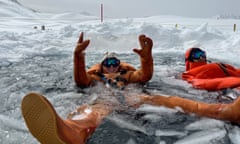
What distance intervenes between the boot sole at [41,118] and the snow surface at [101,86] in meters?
0.64

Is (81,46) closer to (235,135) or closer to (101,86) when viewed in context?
(101,86)

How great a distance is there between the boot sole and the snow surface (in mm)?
641

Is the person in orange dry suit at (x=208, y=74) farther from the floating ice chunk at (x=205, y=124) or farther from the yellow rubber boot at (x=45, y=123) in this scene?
the yellow rubber boot at (x=45, y=123)

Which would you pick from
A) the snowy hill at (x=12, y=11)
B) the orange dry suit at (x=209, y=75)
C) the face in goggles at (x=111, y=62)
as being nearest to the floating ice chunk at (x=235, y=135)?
the orange dry suit at (x=209, y=75)

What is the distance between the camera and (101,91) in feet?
16.3

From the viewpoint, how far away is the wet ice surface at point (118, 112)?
11.3 ft

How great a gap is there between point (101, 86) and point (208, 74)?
1.84 meters

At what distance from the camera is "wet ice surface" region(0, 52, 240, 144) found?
3.44m

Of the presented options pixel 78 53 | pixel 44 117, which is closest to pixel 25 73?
pixel 78 53

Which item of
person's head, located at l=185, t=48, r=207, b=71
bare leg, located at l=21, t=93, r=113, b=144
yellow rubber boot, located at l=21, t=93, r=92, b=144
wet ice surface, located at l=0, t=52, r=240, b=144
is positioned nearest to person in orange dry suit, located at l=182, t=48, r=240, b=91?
person's head, located at l=185, t=48, r=207, b=71

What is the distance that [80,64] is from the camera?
4863mm

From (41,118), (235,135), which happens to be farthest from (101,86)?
(41,118)

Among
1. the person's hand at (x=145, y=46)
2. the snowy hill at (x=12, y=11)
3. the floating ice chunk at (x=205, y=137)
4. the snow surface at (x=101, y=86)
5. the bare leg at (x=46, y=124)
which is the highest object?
the snowy hill at (x=12, y=11)

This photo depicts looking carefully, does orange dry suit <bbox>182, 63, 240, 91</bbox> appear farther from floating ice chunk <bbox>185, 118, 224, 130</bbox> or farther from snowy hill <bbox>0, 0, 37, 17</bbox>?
snowy hill <bbox>0, 0, 37, 17</bbox>
